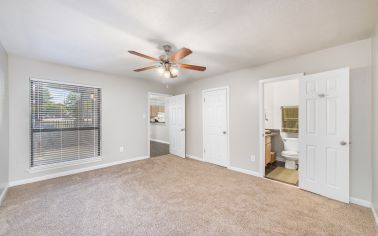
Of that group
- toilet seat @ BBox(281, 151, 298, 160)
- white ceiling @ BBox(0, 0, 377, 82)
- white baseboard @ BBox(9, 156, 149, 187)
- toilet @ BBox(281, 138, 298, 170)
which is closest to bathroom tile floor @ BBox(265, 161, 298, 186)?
toilet @ BBox(281, 138, 298, 170)

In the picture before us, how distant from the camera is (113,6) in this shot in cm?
161

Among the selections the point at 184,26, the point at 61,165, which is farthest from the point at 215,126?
the point at 61,165

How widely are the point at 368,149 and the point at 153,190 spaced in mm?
3309

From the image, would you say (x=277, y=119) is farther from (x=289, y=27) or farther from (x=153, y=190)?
(x=153, y=190)

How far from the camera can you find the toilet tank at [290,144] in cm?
415

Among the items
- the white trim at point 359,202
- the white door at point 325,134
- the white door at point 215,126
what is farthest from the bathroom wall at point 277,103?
the white trim at point 359,202

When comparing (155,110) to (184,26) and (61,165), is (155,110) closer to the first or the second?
(61,165)

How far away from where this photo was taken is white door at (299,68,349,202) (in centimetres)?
236

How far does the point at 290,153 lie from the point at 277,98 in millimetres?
1612

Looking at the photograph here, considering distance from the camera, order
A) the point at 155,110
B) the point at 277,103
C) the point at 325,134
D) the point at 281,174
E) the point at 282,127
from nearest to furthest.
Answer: the point at 325,134 < the point at 281,174 < the point at 282,127 < the point at 277,103 < the point at 155,110

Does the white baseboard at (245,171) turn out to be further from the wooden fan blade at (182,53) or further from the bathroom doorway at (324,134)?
the wooden fan blade at (182,53)

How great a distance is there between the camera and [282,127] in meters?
4.52

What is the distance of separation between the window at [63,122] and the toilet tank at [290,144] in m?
4.85

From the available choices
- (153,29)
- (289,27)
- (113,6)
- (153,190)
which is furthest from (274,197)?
(113,6)
